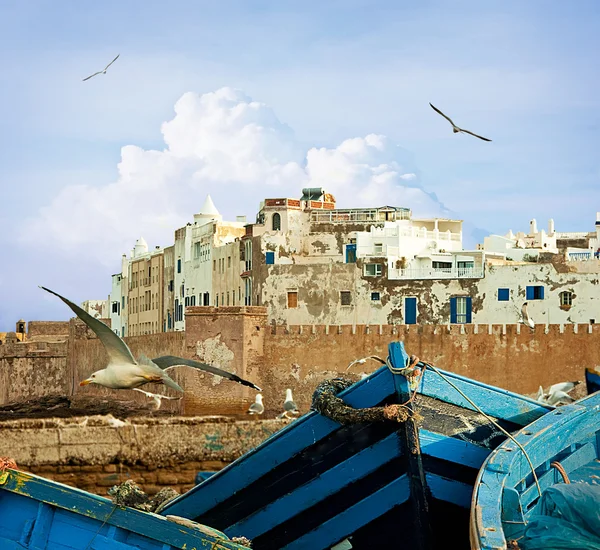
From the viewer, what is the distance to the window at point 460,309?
40375mm

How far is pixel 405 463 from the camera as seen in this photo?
10.3m

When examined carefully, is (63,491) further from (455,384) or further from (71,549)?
(455,384)

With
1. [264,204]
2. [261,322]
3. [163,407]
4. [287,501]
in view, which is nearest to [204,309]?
[261,322]

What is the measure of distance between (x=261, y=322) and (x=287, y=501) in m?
24.3

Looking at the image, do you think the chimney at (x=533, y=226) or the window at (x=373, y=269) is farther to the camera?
the chimney at (x=533, y=226)

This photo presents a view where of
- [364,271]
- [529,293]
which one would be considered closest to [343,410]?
[529,293]

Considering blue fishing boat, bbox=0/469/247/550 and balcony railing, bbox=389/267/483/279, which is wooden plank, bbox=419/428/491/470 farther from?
balcony railing, bbox=389/267/483/279

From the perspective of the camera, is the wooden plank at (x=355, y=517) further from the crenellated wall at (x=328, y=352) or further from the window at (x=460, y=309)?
the window at (x=460, y=309)

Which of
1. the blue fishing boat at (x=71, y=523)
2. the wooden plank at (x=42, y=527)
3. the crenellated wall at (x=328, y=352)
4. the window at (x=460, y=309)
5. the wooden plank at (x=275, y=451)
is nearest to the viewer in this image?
the blue fishing boat at (x=71, y=523)

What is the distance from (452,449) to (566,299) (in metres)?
30.1

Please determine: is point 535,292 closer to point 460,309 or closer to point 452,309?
point 460,309

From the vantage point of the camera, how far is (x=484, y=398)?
10680mm

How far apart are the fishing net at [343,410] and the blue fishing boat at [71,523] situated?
2101 millimetres

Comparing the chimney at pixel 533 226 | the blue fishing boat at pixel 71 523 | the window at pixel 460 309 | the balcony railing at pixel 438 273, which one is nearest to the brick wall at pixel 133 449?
the blue fishing boat at pixel 71 523
